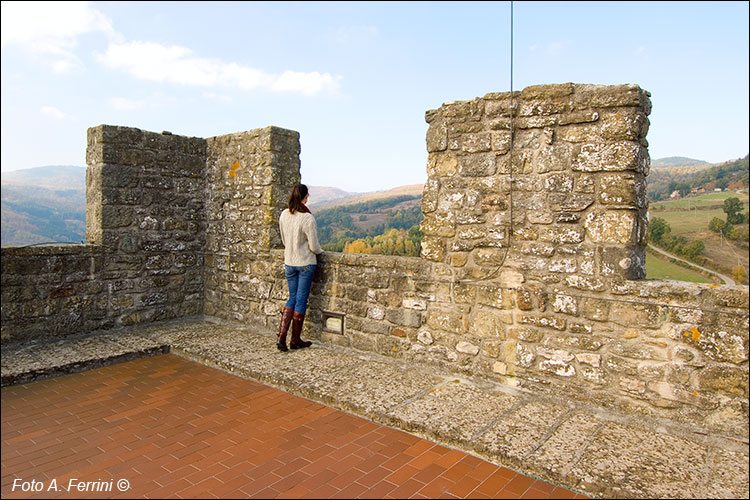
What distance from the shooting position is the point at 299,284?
4977 mm

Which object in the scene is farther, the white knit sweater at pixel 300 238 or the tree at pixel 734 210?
the white knit sweater at pixel 300 238

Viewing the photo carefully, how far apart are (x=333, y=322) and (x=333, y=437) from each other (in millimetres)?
2023

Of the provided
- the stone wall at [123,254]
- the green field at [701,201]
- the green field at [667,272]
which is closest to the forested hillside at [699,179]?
the green field at [701,201]

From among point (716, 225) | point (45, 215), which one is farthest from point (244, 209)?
point (45, 215)

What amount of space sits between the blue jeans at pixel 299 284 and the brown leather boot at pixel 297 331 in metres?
0.06

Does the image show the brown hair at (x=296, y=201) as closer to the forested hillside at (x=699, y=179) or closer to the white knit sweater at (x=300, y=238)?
the white knit sweater at (x=300, y=238)

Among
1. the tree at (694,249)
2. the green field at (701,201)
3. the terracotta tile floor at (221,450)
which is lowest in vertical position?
the terracotta tile floor at (221,450)

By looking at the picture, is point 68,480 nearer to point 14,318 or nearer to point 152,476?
point 152,476

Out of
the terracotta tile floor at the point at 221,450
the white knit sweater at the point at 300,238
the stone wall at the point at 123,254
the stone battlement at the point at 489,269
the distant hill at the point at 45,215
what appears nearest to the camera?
the terracotta tile floor at the point at 221,450

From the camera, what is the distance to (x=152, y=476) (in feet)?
9.02

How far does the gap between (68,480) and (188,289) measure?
392 centimetres

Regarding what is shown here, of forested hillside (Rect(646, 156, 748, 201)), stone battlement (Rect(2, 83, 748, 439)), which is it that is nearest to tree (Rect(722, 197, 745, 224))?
forested hillside (Rect(646, 156, 748, 201))

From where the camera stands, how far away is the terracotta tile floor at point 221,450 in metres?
2.62

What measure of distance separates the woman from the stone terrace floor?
0.49m
